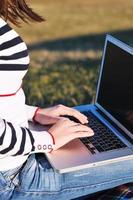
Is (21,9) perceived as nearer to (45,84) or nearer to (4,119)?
(4,119)

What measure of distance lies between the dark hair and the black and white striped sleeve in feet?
2.09

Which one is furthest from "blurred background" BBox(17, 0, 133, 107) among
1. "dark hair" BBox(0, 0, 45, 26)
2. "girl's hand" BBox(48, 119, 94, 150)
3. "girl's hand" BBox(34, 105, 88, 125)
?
"girl's hand" BBox(48, 119, 94, 150)

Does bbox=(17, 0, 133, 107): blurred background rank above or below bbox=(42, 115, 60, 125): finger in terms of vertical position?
below

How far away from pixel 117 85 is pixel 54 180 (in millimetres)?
1020

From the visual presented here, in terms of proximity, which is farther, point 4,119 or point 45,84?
point 45,84

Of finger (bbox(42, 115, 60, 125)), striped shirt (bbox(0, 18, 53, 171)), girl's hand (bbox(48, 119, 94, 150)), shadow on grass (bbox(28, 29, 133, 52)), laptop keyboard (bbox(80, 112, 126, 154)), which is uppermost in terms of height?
striped shirt (bbox(0, 18, 53, 171))

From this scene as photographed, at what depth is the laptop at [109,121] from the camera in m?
3.40

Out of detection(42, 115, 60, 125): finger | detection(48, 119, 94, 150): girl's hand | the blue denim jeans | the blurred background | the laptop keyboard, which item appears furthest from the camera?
the blurred background

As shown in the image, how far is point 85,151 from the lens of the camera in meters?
3.53

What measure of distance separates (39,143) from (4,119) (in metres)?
0.23

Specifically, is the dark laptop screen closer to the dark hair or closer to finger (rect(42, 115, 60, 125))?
finger (rect(42, 115, 60, 125))

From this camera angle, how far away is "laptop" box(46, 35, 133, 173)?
11.2ft

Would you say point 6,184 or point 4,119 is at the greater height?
point 4,119

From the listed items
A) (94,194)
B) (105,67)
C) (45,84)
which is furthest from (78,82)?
(94,194)
